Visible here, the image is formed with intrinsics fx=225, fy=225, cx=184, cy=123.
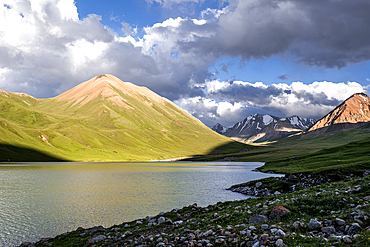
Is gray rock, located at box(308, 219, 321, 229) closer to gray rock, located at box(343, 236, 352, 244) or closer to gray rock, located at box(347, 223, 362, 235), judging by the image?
gray rock, located at box(347, 223, 362, 235)

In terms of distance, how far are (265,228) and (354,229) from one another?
567cm

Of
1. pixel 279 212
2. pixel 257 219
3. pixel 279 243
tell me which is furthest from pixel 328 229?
pixel 257 219

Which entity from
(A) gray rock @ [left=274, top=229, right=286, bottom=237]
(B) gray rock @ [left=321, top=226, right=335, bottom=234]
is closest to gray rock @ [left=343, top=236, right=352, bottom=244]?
(B) gray rock @ [left=321, top=226, right=335, bottom=234]

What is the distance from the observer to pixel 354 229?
14.4 metres

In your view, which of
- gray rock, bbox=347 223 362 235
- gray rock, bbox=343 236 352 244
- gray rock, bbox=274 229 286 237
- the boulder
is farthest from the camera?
the boulder

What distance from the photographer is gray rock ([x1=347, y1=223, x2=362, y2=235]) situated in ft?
46.5

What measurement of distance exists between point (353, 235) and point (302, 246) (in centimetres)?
329

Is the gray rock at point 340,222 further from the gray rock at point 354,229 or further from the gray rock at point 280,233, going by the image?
the gray rock at point 280,233

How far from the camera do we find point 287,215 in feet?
69.5

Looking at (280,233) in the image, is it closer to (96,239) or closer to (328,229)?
(328,229)

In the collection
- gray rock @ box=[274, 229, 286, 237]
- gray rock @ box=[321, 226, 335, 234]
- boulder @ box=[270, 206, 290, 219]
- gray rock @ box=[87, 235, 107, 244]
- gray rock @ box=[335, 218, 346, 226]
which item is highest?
gray rock @ box=[335, 218, 346, 226]

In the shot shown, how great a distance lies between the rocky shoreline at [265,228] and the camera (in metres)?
14.5

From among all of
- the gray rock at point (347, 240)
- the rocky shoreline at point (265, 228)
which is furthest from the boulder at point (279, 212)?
the gray rock at point (347, 240)

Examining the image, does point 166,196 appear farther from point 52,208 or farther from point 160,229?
point 160,229
